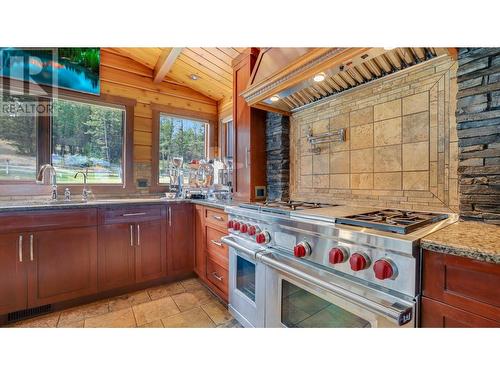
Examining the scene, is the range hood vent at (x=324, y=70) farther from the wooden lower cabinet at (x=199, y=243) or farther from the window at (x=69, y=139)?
the window at (x=69, y=139)

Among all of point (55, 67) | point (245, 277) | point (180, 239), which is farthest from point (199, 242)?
point (55, 67)

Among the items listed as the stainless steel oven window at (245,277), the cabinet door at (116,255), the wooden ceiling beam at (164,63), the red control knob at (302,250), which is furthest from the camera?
the wooden ceiling beam at (164,63)

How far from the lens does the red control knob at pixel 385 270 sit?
0.83 meters

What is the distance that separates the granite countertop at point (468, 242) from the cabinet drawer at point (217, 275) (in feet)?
4.92

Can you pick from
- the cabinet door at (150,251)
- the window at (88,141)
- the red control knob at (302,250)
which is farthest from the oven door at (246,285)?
the window at (88,141)

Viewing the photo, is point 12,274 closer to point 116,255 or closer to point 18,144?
point 116,255

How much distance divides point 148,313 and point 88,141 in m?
2.08

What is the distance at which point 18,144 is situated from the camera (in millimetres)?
2301

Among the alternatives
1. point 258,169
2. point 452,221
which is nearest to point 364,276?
point 452,221

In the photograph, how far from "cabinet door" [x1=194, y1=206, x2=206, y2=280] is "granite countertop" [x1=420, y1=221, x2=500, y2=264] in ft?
6.19

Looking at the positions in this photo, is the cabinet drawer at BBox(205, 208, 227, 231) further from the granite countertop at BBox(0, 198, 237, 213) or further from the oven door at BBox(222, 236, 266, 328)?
the oven door at BBox(222, 236, 266, 328)

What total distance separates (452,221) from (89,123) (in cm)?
344
